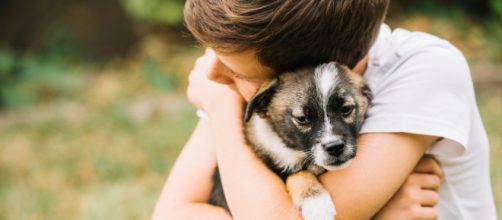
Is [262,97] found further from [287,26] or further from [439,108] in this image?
[439,108]

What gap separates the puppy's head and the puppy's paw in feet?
0.40

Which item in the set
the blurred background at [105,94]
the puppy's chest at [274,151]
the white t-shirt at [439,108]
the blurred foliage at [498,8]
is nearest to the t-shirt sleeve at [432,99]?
the white t-shirt at [439,108]

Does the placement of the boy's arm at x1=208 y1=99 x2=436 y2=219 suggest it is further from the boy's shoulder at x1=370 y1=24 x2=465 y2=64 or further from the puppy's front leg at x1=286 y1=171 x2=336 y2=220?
the boy's shoulder at x1=370 y1=24 x2=465 y2=64

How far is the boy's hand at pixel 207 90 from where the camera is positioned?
2.64m

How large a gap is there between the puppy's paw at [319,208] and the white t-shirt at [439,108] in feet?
0.94

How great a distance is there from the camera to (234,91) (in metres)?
2.65

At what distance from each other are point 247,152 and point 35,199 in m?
3.01

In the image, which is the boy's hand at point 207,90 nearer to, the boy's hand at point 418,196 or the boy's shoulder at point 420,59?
the boy's shoulder at point 420,59

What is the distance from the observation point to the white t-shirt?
215cm

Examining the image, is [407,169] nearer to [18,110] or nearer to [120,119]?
[120,119]

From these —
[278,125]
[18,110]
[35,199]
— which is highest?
[278,125]

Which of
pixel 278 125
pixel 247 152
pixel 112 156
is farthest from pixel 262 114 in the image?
pixel 112 156

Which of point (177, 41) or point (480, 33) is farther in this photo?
point (177, 41)

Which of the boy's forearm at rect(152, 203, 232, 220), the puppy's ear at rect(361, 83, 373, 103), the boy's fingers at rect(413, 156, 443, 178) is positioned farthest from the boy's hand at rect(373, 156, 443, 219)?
the boy's forearm at rect(152, 203, 232, 220)
